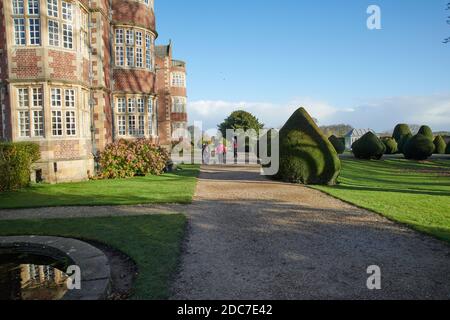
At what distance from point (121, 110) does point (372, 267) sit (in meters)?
16.7

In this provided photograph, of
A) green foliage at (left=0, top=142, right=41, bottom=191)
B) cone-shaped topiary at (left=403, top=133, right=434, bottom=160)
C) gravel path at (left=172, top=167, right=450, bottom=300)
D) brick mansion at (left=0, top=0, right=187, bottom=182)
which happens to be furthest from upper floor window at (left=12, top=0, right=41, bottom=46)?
cone-shaped topiary at (left=403, top=133, right=434, bottom=160)

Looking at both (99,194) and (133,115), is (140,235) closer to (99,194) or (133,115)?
(99,194)

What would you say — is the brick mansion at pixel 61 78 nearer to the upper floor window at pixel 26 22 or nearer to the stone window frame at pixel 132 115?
the upper floor window at pixel 26 22

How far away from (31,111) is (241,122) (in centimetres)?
3879

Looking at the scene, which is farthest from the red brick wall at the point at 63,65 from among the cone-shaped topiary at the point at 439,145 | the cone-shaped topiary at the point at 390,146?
the cone-shaped topiary at the point at 439,145

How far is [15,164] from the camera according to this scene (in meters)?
11.6

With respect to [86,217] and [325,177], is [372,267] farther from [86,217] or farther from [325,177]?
[325,177]

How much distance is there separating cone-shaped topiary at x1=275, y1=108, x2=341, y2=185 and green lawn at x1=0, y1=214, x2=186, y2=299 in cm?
727

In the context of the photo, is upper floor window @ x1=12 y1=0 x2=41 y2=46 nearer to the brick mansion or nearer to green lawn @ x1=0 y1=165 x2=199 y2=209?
the brick mansion

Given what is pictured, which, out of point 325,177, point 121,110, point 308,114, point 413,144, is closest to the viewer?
point 325,177

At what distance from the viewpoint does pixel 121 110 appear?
1873 cm

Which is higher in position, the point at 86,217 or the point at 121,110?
the point at 121,110

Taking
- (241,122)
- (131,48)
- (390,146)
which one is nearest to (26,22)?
(131,48)
